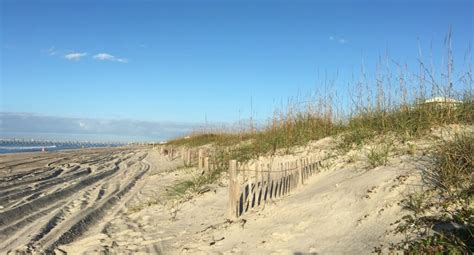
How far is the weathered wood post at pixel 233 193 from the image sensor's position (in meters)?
5.45

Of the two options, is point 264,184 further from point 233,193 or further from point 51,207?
point 51,207

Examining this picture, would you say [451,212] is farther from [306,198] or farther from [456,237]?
[306,198]

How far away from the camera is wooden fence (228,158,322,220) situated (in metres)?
5.55

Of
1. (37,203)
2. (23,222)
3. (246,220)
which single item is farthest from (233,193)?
(37,203)

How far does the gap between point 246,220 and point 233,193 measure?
14.9 inches

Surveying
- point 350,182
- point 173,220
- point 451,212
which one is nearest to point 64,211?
point 173,220

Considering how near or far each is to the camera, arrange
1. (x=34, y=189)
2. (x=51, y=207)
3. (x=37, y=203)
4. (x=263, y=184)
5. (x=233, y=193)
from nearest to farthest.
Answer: (x=233, y=193)
(x=263, y=184)
(x=51, y=207)
(x=37, y=203)
(x=34, y=189)

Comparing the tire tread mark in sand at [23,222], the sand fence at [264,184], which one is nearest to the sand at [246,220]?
the tire tread mark in sand at [23,222]

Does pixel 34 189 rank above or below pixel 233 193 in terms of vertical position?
below

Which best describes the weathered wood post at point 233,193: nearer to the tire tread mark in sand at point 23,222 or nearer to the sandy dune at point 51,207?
the sandy dune at point 51,207

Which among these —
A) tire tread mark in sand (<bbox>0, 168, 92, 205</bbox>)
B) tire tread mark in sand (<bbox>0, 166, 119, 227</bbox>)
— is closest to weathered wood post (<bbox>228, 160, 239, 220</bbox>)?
tire tread mark in sand (<bbox>0, 166, 119, 227</bbox>)

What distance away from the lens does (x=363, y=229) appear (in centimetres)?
414

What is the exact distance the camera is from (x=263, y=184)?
6.03 meters

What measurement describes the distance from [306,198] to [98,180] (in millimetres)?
9859
